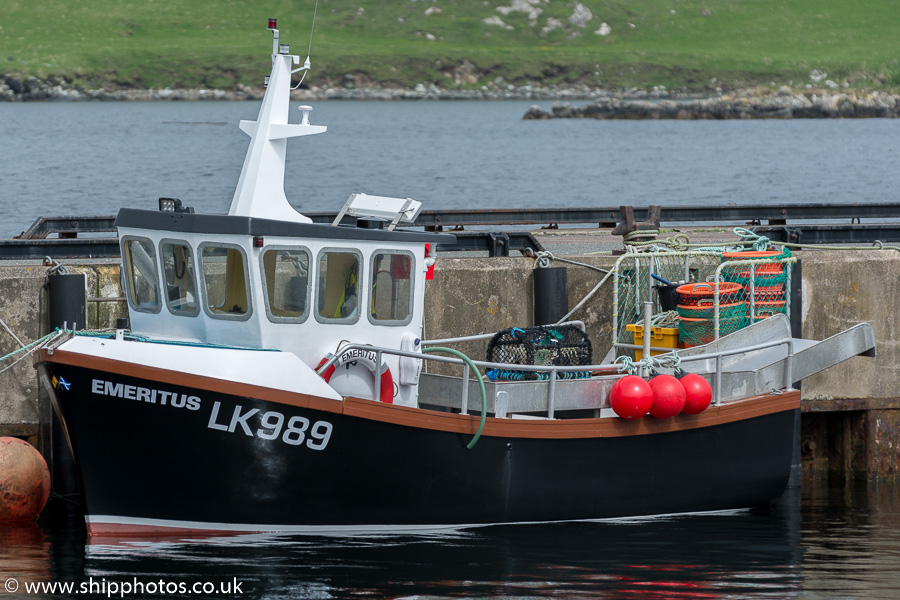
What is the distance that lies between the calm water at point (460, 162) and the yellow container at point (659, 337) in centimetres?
2242

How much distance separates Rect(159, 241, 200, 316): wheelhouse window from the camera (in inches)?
395

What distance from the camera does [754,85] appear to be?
160750mm

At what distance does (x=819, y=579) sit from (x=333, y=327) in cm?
456

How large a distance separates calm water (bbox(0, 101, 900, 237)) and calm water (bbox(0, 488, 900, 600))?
22843 millimetres

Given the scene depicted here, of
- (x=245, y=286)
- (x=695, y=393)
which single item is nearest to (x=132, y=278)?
(x=245, y=286)

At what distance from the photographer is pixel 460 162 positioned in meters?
64.1

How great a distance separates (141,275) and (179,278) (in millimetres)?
471

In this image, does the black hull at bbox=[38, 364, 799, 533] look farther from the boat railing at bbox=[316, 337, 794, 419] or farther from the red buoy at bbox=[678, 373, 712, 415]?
the boat railing at bbox=[316, 337, 794, 419]

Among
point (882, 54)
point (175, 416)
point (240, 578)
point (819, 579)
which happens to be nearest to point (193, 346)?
point (175, 416)

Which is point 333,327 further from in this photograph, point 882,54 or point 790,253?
point 882,54

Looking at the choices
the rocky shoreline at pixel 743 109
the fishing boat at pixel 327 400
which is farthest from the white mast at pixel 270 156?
the rocky shoreline at pixel 743 109

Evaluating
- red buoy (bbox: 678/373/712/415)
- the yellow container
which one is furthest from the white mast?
→ the yellow container

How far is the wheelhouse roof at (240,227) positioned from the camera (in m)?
9.78

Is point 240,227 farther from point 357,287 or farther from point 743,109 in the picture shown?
point 743,109
